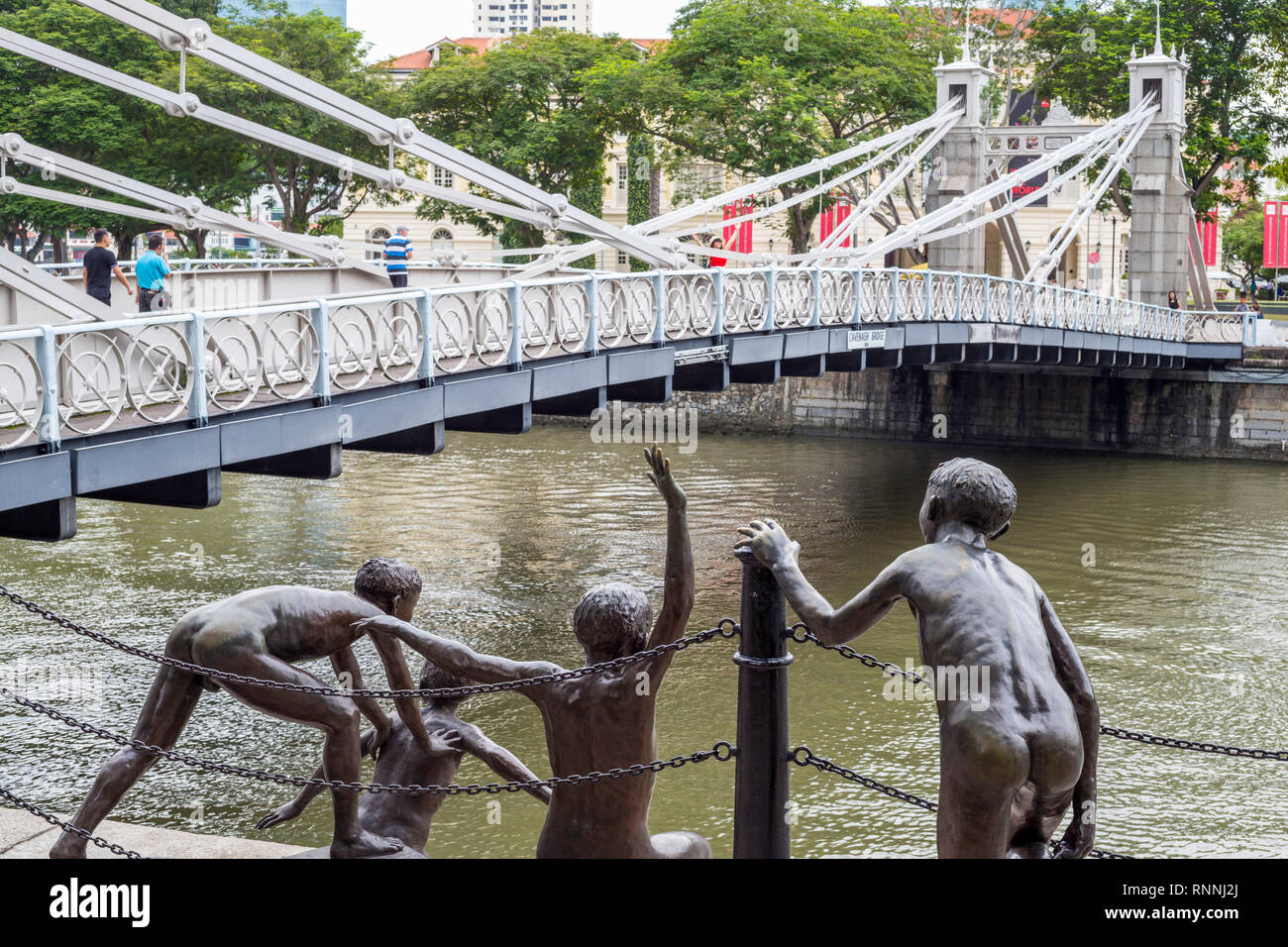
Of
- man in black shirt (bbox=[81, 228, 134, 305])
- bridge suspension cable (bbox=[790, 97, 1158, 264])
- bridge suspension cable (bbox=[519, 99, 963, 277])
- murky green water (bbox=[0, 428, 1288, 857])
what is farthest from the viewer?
bridge suspension cable (bbox=[790, 97, 1158, 264])

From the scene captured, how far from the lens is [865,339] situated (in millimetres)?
19375

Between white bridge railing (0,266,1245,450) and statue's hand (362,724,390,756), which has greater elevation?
white bridge railing (0,266,1245,450)

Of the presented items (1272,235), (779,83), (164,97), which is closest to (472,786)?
(164,97)

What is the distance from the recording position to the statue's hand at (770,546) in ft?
14.5

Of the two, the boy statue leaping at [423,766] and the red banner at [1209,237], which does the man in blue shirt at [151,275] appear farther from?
the red banner at [1209,237]

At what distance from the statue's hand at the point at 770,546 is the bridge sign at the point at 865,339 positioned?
48.6ft

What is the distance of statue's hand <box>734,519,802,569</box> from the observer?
4.42 metres

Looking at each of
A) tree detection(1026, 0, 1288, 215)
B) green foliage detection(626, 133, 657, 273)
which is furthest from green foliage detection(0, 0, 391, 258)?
tree detection(1026, 0, 1288, 215)

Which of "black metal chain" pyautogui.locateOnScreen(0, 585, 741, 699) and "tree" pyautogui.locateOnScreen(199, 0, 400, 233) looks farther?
"tree" pyautogui.locateOnScreen(199, 0, 400, 233)

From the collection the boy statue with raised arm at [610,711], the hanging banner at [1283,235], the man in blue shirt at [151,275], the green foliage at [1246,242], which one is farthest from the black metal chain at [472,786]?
the green foliage at [1246,242]

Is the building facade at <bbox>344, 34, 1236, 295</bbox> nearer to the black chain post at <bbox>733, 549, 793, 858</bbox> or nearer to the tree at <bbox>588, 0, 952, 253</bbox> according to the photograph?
the tree at <bbox>588, 0, 952, 253</bbox>

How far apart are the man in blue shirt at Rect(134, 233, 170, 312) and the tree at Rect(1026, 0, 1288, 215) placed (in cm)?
2712
